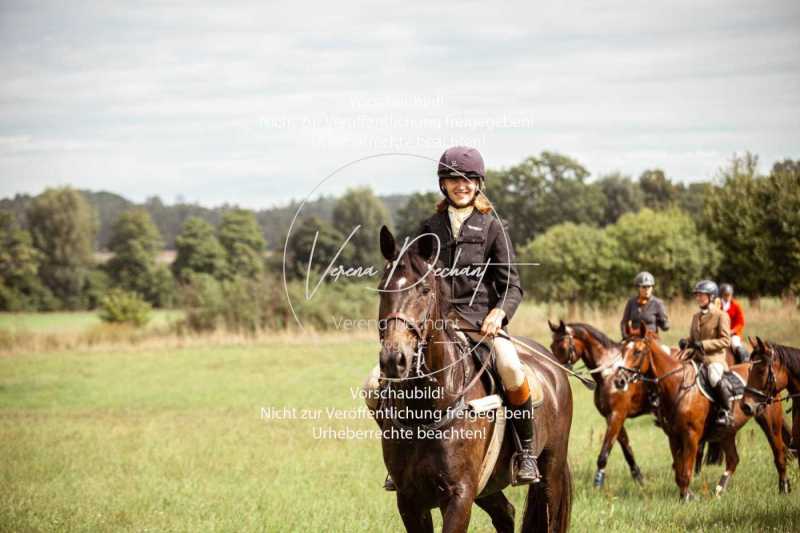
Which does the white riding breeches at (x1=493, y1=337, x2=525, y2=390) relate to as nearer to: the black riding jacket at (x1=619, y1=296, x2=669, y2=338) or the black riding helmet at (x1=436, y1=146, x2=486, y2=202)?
the black riding helmet at (x1=436, y1=146, x2=486, y2=202)

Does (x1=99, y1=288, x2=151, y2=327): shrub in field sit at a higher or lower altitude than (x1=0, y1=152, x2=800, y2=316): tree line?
lower

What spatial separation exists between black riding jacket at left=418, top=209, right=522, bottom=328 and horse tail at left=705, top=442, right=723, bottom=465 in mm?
8608

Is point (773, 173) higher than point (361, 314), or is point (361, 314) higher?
point (773, 173)

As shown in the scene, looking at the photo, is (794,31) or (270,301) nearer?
(794,31)

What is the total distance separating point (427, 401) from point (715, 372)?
7.64 meters

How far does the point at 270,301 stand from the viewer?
36438mm

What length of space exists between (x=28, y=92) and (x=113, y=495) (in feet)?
58.0

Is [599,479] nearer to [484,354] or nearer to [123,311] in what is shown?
[484,354]

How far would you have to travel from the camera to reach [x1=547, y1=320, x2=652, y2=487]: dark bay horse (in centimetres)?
1223

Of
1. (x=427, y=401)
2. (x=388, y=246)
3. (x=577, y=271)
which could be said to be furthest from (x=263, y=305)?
(x=388, y=246)

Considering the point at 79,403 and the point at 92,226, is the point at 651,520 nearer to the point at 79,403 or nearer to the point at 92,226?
the point at 79,403

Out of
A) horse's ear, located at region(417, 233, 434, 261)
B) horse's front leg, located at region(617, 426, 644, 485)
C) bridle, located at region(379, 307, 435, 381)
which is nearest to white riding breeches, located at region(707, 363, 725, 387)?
horse's front leg, located at region(617, 426, 644, 485)

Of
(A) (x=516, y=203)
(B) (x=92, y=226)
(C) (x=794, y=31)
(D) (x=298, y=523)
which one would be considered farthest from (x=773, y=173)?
(B) (x=92, y=226)

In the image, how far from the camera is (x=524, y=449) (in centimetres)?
661
